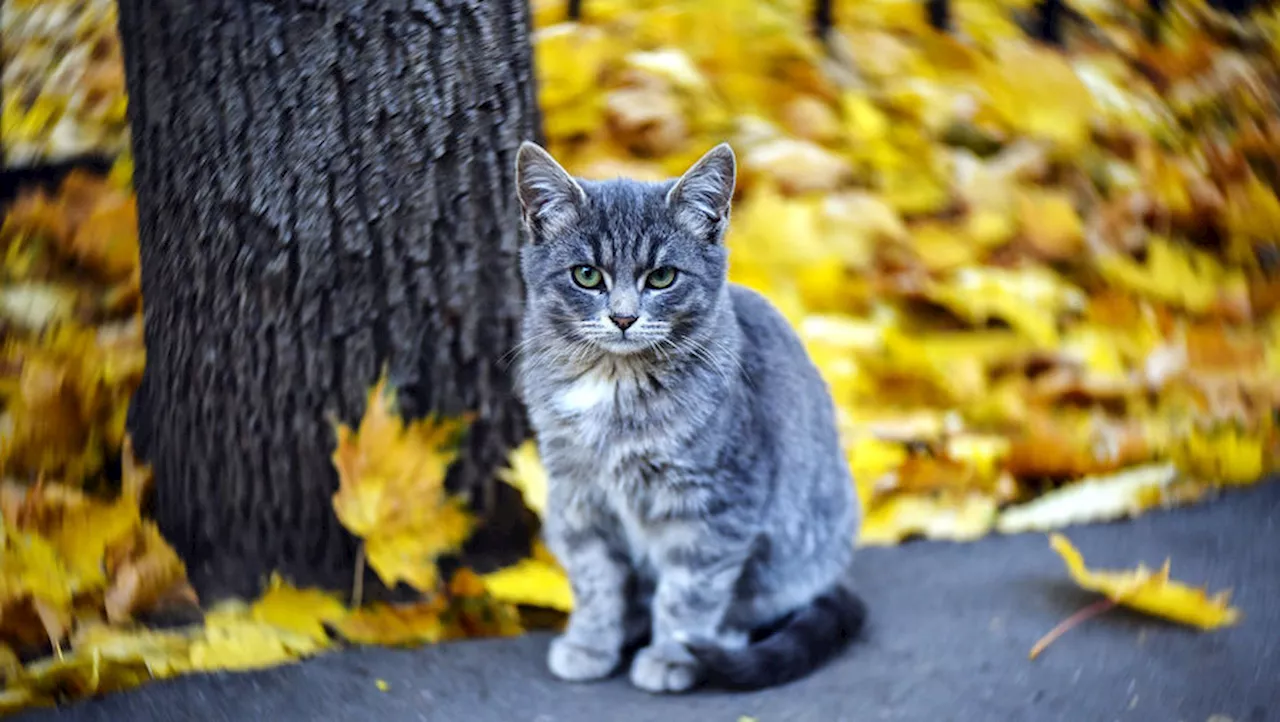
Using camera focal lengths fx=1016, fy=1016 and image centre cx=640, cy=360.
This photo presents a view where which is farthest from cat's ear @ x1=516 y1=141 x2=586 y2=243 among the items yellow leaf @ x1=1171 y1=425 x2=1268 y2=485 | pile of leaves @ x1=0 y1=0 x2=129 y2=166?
yellow leaf @ x1=1171 y1=425 x2=1268 y2=485

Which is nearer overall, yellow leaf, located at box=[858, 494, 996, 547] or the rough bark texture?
the rough bark texture

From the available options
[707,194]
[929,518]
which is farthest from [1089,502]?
[707,194]

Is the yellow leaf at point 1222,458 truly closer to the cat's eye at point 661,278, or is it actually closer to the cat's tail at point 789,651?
the cat's tail at point 789,651

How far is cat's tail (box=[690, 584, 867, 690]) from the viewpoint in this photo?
196cm

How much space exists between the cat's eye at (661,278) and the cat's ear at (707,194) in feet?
0.33

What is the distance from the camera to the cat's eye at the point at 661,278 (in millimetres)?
2066

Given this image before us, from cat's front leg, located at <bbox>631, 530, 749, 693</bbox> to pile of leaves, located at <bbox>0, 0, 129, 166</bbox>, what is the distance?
170 cm

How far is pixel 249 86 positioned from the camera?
6.79 ft

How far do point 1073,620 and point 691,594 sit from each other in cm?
79

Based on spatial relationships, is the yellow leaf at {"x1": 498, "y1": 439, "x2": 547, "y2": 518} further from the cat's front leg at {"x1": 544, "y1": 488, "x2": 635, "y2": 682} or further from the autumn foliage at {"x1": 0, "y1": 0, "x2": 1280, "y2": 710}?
the cat's front leg at {"x1": 544, "y1": 488, "x2": 635, "y2": 682}

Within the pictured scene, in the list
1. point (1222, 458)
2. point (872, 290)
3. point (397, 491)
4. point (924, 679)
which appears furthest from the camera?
point (872, 290)

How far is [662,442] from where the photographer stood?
2066 millimetres

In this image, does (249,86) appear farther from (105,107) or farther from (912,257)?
(912,257)

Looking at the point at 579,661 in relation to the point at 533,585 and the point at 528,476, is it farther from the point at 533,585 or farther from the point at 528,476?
the point at 528,476
